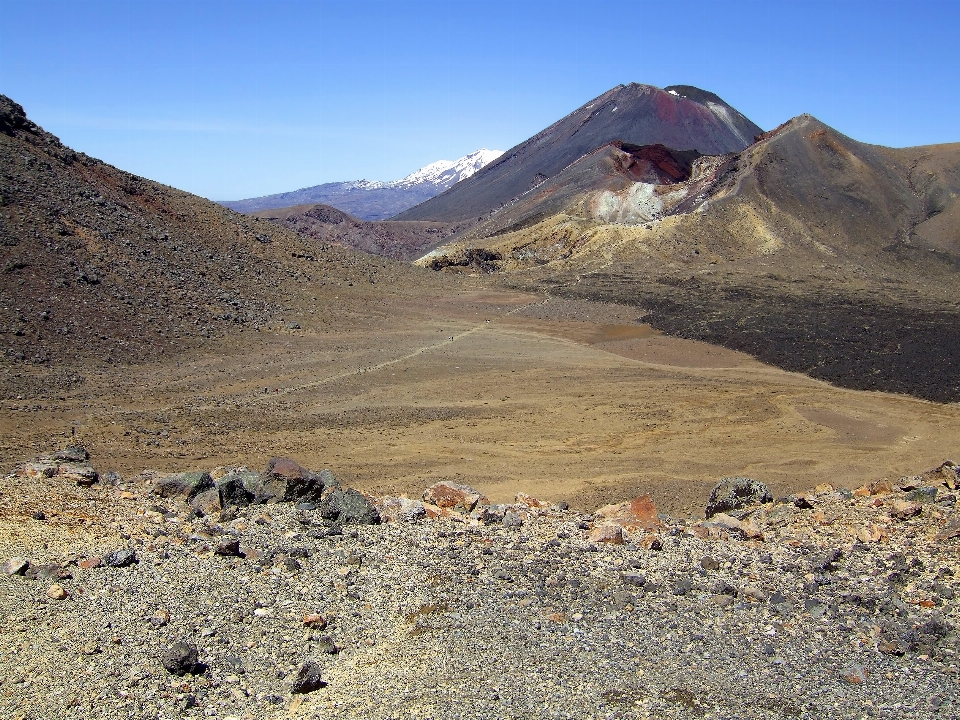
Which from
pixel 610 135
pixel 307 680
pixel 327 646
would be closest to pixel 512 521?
pixel 327 646

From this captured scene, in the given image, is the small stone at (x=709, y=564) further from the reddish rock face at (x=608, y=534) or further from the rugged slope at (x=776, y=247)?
the rugged slope at (x=776, y=247)

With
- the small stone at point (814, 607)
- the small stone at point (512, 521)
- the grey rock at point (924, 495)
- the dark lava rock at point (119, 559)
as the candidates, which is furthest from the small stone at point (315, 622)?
the grey rock at point (924, 495)

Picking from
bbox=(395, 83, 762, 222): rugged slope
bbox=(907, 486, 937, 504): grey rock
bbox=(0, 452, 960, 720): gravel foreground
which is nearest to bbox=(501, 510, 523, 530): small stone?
bbox=(0, 452, 960, 720): gravel foreground

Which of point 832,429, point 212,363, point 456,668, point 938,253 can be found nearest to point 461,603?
point 456,668

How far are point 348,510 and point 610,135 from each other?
8933cm

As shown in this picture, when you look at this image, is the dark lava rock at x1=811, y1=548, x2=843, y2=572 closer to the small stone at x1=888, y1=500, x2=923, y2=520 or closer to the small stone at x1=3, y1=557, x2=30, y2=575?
the small stone at x1=888, y1=500, x2=923, y2=520

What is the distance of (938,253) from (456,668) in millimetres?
55795

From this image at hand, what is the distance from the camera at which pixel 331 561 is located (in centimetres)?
985

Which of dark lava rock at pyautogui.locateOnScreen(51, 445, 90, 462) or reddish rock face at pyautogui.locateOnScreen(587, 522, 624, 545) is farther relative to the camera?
dark lava rock at pyautogui.locateOnScreen(51, 445, 90, 462)

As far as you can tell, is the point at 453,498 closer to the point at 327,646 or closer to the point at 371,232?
the point at 327,646

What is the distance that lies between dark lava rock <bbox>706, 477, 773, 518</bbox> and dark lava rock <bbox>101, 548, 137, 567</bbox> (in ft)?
27.2

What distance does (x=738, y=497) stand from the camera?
13156 millimetres

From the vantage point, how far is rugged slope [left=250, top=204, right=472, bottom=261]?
295ft

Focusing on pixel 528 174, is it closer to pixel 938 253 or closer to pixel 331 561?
pixel 938 253
